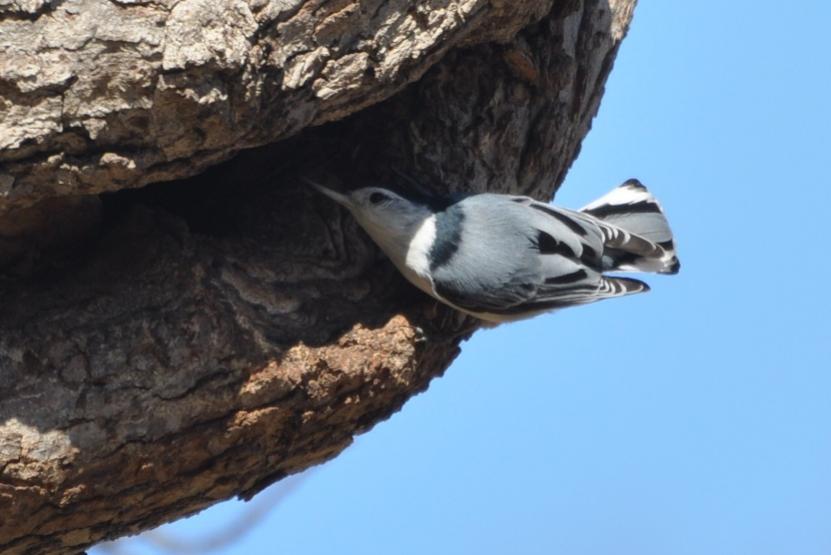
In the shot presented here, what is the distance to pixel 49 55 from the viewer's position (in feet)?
6.02

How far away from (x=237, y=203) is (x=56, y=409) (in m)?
0.58

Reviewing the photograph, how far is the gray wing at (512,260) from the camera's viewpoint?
2453 mm

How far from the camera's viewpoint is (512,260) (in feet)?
8.17

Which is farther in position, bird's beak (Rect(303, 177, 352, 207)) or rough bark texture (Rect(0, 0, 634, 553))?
bird's beak (Rect(303, 177, 352, 207))

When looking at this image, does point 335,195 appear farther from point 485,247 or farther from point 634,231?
point 634,231

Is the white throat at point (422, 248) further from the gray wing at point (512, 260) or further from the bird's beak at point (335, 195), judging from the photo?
the bird's beak at point (335, 195)

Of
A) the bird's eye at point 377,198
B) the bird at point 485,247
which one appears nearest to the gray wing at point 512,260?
the bird at point 485,247

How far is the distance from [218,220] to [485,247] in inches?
18.6

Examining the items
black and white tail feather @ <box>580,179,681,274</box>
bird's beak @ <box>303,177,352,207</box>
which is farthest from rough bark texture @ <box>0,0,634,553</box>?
black and white tail feather @ <box>580,179,681,274</box>

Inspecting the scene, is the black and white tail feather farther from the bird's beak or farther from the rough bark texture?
the bird's beak

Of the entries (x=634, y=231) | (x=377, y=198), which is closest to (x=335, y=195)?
(x=377, y=198)

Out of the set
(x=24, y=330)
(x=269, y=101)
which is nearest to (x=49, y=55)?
(x=269, y=101)

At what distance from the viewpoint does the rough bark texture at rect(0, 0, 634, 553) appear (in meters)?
1.87

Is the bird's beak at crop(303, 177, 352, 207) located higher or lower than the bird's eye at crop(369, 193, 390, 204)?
lower
